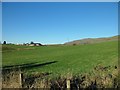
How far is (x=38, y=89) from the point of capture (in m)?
8.92

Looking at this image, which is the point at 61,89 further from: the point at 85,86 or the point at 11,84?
the point at 11,84

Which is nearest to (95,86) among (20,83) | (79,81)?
(79,81)

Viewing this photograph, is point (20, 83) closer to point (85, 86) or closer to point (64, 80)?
point (64, 80)

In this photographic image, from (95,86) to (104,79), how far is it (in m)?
0.70

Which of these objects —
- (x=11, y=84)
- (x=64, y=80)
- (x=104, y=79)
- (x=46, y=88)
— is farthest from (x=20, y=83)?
(x=104, y=79)

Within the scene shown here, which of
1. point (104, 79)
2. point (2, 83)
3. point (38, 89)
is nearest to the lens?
point (38, 89)

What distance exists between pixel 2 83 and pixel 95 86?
3.42 meters

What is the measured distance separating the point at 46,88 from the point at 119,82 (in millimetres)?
3231

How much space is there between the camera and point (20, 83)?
9.30 m

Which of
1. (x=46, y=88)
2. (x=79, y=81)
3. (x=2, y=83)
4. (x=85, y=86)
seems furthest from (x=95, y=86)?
(x=2, y=83)

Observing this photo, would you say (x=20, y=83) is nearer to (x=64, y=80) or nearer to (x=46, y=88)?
(x=46, y=88)

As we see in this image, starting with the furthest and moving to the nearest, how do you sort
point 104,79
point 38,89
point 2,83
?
point 104,79
point 2,83
point 38,89

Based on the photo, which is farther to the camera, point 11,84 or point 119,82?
point 119,82

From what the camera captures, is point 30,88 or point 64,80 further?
point 64,80
